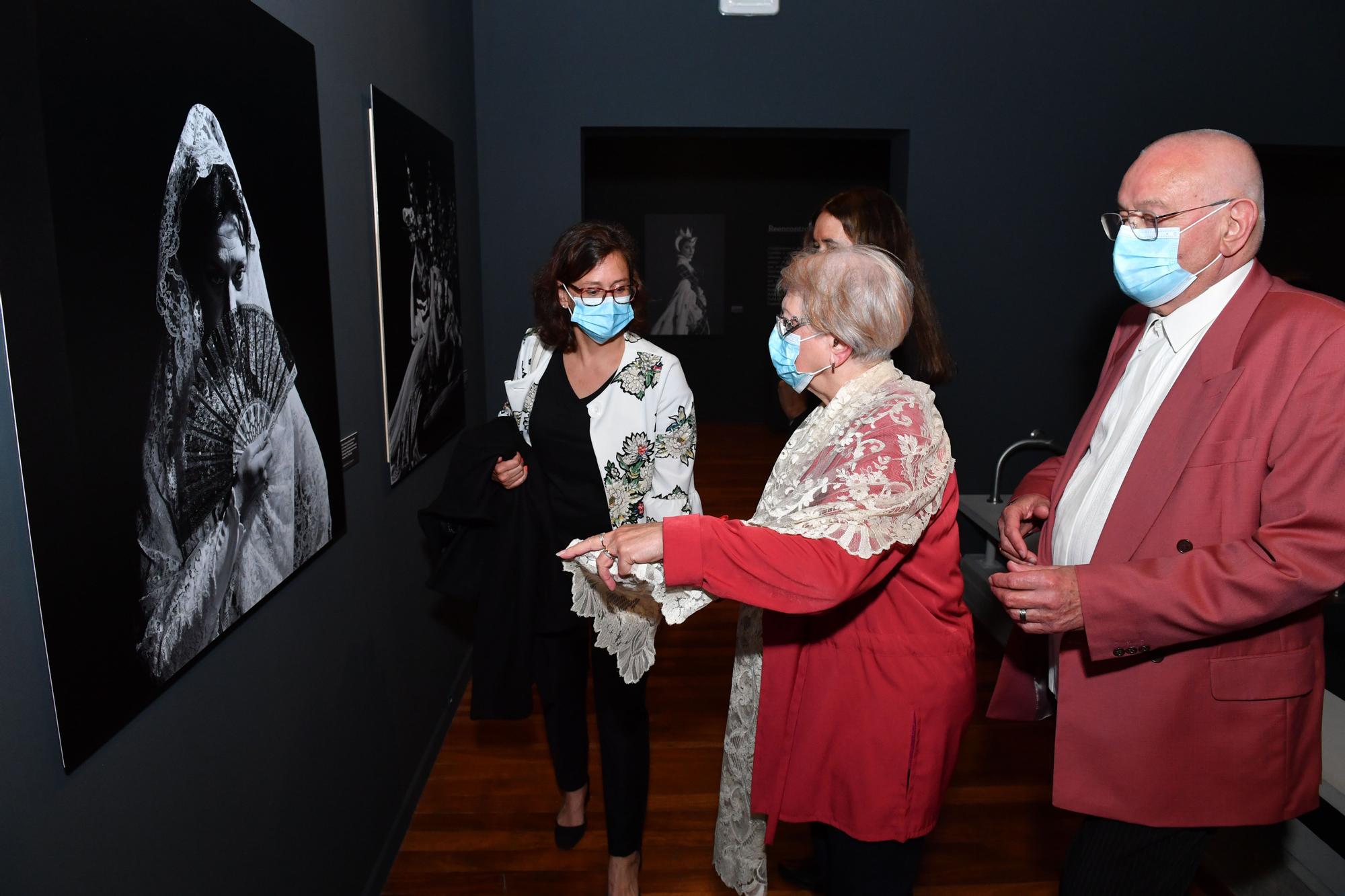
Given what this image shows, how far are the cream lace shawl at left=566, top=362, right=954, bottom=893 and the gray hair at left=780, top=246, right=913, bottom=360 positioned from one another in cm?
7

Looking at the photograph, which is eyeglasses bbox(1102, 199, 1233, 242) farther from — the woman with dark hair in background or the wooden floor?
the wooden floor

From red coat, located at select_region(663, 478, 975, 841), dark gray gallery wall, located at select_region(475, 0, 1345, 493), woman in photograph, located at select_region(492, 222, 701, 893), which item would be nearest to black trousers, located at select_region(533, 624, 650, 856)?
woman in photograph, located at select_region(492, 222, 701, 893)

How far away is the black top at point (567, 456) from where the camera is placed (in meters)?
2.24

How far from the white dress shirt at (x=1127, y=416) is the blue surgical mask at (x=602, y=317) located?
1.13 m

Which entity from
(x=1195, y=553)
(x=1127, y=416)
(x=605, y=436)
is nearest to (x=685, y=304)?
(x=605, y=436)

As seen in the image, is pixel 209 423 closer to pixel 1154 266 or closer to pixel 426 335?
pixel 426 335

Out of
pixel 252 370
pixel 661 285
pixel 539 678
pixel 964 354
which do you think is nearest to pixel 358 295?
pixel 252 370

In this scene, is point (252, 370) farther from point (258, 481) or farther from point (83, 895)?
point (83, 895)

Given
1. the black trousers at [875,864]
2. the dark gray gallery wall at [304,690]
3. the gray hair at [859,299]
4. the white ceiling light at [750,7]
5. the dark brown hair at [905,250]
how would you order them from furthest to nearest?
the white ceiling light at [750,7] → the dark brown hair at [905,250] → the black trousers at [875,864] → the gray hair at [859,299] → the dark gray gallery wall at [304,690]

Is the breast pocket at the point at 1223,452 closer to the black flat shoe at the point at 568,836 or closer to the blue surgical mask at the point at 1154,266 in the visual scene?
the blue surgical mask at the point at 1154,266

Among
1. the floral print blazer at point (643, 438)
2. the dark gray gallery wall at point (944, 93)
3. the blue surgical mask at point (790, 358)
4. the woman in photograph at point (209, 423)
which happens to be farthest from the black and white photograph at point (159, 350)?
the dark gray gallery wall at point (944, 93)

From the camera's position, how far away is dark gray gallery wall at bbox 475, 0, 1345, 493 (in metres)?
3.96

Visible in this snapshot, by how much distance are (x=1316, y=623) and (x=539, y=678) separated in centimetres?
178

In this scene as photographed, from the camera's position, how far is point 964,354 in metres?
4.36
